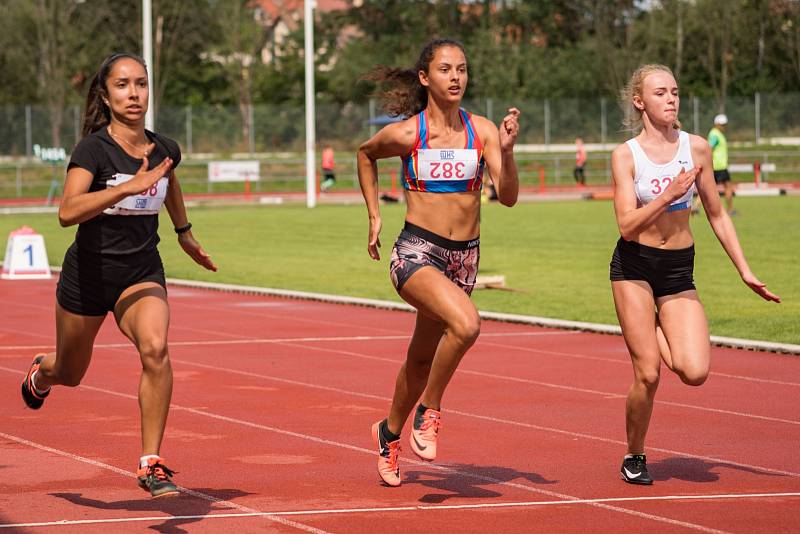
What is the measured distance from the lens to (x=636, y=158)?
7555 mm

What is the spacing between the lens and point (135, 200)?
7105 millimetres

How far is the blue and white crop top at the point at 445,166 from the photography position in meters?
7.48

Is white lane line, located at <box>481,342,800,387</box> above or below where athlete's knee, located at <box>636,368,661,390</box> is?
below

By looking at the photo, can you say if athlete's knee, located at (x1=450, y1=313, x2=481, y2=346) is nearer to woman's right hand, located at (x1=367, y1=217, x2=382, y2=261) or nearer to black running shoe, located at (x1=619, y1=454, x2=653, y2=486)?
woman's right hand, located at (x1=367, y1=217, x2=382, y2=261)

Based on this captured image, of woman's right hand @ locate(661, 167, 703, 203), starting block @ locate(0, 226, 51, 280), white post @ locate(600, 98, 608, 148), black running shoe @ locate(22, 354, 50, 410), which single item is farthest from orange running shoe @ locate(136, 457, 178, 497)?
white post @ locate(600, 98, 608, 148)

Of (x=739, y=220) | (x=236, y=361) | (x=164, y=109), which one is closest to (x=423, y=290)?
(x=236, y=361)

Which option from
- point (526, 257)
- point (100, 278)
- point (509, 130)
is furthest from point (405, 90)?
point (526, 257)

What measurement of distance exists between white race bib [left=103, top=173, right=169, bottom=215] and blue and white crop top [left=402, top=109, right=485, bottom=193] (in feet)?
3.90

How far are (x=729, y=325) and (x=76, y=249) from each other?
8.98 meters

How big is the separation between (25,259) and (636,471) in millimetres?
15339

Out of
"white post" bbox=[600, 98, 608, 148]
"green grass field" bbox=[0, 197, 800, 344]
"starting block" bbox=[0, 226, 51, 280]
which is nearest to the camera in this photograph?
"green grass field" bbox=[0, 197, 800, 344]

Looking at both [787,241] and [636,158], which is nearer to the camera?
[636,158]

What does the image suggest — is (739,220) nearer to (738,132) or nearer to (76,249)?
(76,249)

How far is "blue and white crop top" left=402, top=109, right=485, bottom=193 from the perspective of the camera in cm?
748
